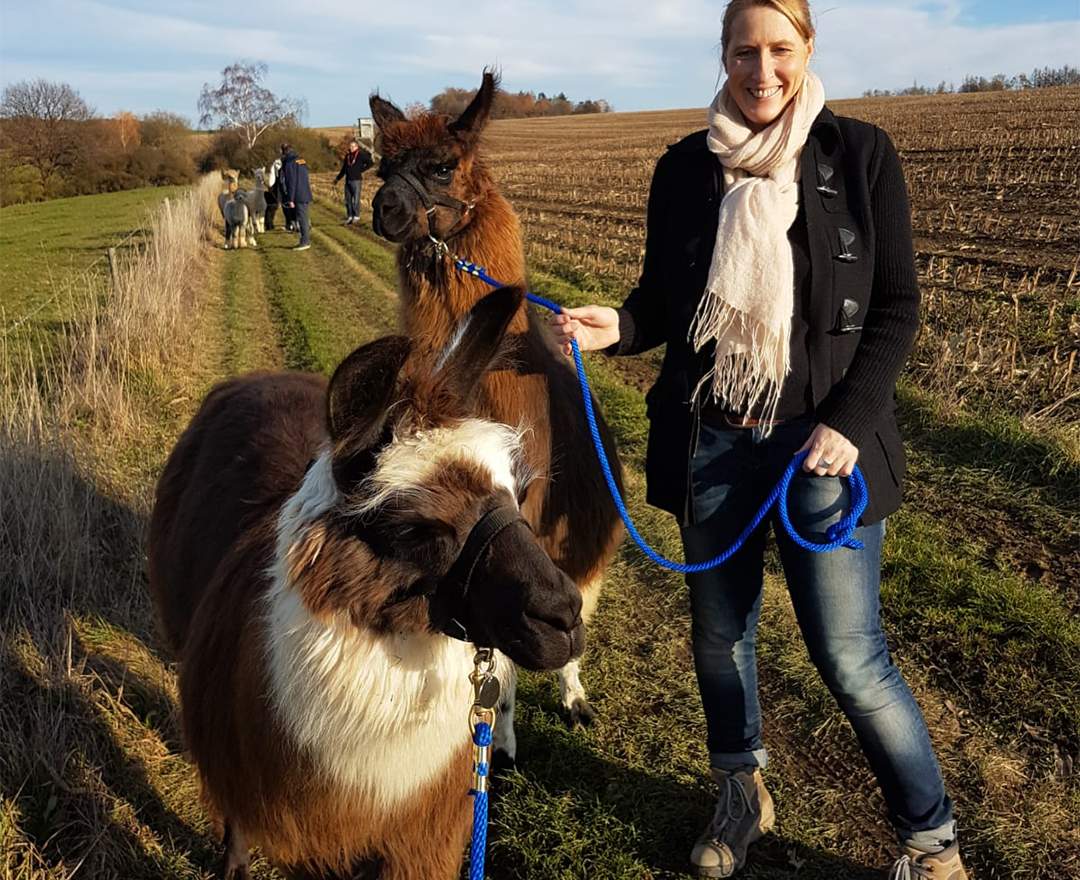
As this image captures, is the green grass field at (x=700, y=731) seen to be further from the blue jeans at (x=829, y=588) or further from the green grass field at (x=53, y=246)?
the green grass field at (x=53, y=246)

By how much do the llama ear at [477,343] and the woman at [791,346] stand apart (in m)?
0.61

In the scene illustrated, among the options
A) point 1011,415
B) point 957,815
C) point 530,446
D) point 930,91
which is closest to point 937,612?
point 957,815

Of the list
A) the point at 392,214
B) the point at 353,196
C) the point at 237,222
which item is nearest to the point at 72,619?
the point at 392,214

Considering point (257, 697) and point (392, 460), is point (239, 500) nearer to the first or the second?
point (257, 697)

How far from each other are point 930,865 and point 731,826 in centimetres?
58

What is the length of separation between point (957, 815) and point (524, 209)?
2008 centimetres

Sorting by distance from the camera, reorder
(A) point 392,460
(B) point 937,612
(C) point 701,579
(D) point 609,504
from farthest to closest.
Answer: (B) point 937,612 < (D) point 609,504 < (C) point 701,579 < (A) point 392,460

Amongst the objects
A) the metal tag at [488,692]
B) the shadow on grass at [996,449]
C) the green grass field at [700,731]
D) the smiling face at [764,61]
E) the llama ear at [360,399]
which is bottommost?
the green grass field at [700,731]

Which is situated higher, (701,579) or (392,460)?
(392,460)

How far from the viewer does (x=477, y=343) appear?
73.7 inches

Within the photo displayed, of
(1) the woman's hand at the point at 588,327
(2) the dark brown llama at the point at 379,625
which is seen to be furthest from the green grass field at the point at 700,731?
(1) the woman's hand at the point at 588,327

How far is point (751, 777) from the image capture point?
271 cm

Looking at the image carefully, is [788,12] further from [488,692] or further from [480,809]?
[480,809]

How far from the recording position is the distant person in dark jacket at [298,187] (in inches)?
698
